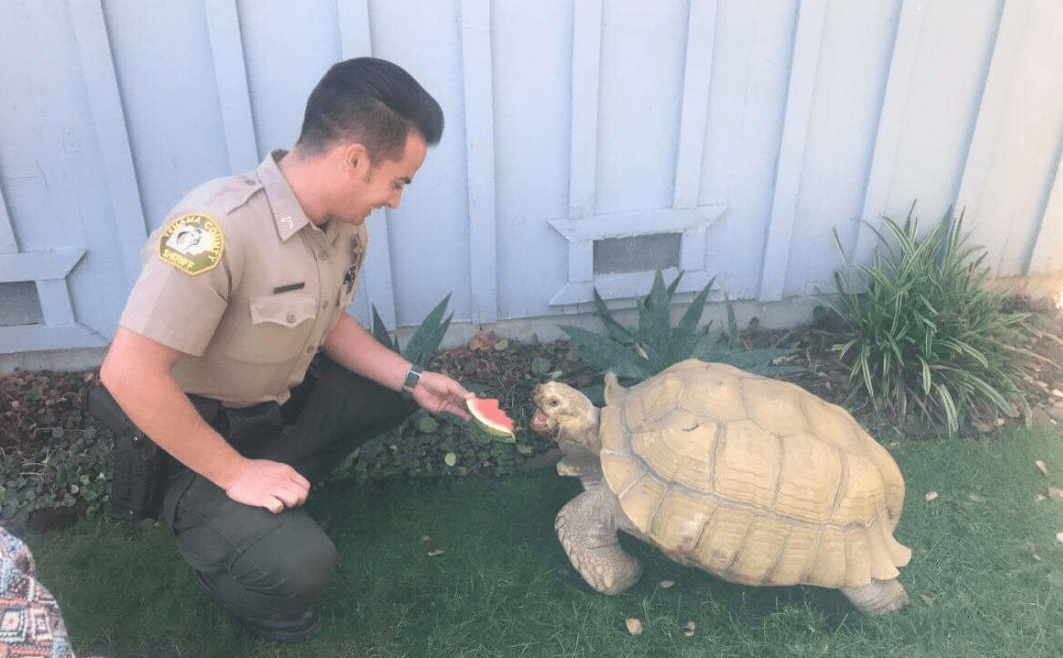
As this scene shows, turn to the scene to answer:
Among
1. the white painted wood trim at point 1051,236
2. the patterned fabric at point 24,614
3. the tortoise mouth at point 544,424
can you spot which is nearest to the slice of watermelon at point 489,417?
the tortoise mouth at point 544,424

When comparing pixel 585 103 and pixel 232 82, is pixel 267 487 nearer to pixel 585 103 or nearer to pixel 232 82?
pixel 232 82

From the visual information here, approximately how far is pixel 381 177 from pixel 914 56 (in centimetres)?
303

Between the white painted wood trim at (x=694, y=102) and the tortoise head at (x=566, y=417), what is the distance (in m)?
1.58

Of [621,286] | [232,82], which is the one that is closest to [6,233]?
[232,82]

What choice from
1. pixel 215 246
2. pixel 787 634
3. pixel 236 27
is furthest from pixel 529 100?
pixel 787 634

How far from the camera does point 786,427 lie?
282 centimetres

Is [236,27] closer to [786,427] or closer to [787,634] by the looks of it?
[786,427]

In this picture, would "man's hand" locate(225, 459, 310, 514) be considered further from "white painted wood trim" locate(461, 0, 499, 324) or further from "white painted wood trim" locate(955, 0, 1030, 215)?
"white painted wood trim" locate(955, 0, 1030, 215)

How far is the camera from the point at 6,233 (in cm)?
367

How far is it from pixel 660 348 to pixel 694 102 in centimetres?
124

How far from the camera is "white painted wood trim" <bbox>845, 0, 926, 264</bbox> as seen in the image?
4004 mm

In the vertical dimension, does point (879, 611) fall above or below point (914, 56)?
below

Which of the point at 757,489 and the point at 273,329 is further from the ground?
the point at 273,329

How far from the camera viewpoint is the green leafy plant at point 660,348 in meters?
3.79
